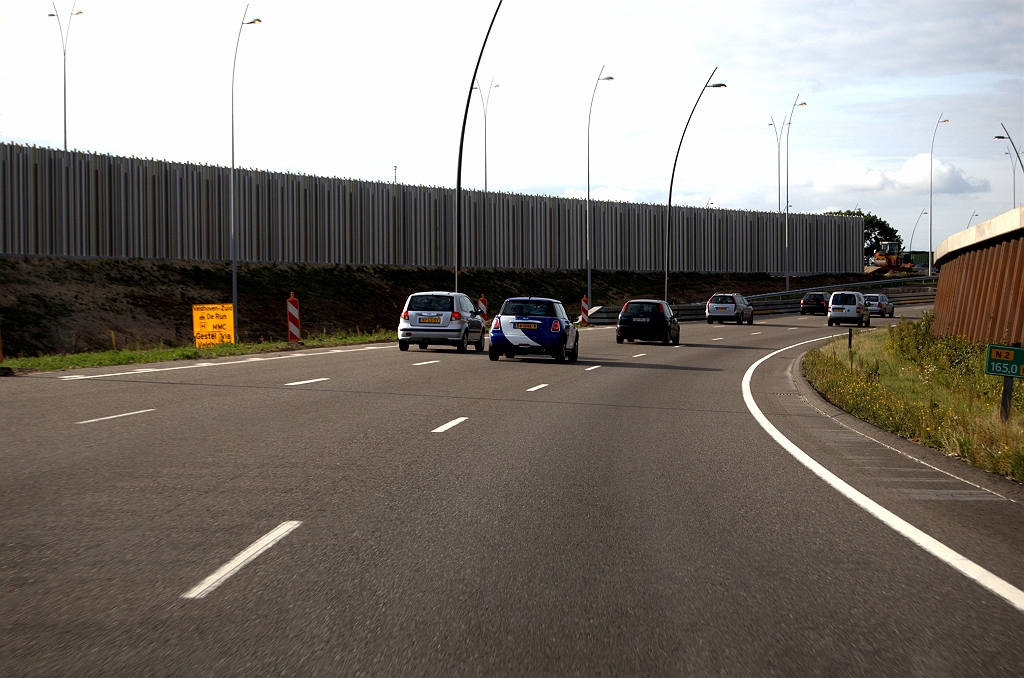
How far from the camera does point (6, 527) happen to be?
288 inches

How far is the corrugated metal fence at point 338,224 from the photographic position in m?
53.0

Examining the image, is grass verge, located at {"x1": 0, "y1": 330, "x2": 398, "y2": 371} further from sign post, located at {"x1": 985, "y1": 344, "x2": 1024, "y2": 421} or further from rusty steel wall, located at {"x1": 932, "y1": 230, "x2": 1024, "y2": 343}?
sign post, located at {"x1": 985, "y1": 344, "x2": 1024, "y2": 421}

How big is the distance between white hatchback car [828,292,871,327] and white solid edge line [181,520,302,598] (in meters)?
50.8

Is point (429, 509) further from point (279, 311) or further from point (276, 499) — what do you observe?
point (279, 311)

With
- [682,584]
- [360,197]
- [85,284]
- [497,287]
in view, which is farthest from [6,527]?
[497,287]

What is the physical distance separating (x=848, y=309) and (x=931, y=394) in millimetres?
38288

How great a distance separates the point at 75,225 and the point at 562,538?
51.3m

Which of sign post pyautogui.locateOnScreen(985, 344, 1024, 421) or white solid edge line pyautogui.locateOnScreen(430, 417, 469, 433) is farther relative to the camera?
white solid edge line pyautogui.locateOnScreen(430, 417, 469, 433)

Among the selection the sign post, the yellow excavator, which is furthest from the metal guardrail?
the sign post

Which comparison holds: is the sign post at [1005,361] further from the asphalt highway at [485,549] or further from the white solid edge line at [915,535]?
the white solid edge line at [915,535]

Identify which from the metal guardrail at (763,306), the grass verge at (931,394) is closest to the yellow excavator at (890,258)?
the metal guardrail at (763,306)

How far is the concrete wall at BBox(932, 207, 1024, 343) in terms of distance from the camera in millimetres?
21688

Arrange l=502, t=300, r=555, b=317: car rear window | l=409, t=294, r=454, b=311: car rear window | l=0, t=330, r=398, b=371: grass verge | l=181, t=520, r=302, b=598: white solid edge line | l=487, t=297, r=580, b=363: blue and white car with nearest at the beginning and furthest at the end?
l=181, t=520, r=302, b=598: white solid edge line < l=0, t=330, r=398, b=371: grass verge < l=487, t=297, r=580, b=363: blue and white car < l=502, t=300, r=555, b=317: car rear window < l=409, t=294, r=454, b=311: car rear window

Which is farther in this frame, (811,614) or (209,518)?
(209,518)
